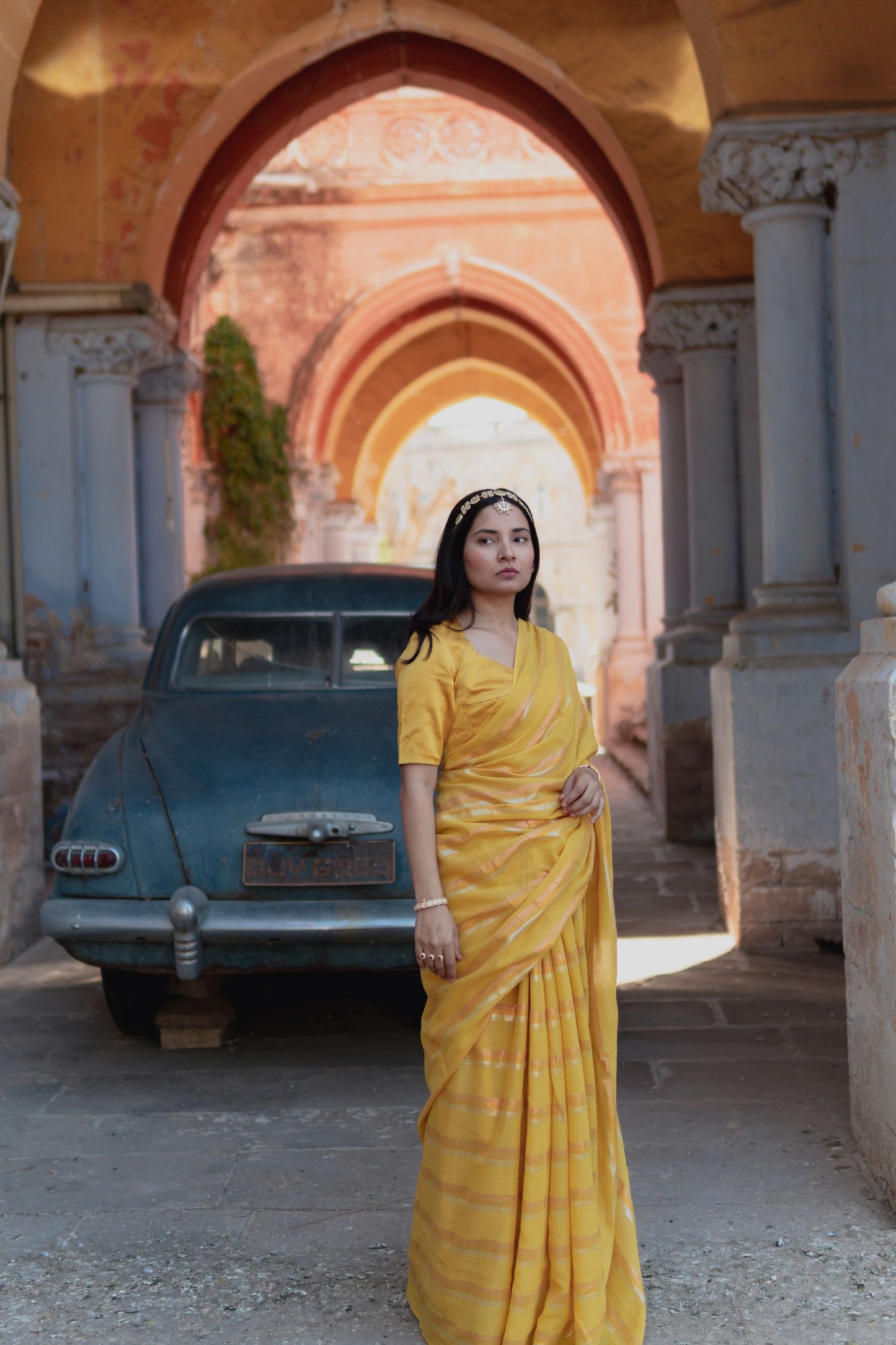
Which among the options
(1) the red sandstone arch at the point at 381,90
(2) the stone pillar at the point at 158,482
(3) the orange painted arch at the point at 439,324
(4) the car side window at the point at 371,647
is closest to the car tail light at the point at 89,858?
(4) the car side window at the point at 371,647

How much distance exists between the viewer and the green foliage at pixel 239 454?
57.2 ft

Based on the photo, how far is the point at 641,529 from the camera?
704 inches

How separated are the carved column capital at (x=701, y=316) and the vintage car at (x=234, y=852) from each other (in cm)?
495

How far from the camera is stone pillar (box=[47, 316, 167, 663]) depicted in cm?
893

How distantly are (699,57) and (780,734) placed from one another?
326 cm

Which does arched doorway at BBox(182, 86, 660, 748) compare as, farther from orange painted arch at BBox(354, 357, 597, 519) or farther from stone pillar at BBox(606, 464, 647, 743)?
orange painted arch at BBox(354, 357, 597, 519)

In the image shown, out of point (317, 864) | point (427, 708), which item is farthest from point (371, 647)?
point (427, 708)

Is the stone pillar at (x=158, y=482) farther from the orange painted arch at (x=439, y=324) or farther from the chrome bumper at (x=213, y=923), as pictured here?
the orange painted arch at (x=439, y=324)

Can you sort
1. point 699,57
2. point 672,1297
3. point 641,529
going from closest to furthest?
point 672,1297 < point 699,57 < point 641,529

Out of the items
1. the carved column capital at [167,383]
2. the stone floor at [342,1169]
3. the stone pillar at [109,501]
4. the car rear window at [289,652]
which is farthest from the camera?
the carved column capital at [167,383]

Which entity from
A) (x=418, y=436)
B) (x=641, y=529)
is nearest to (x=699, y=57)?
(x=641, y=529)

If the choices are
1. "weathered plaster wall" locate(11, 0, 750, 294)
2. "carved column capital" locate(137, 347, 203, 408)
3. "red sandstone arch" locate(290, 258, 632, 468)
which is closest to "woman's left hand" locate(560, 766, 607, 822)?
"weathered plaster wall" locate(11, 0, 750, 294)

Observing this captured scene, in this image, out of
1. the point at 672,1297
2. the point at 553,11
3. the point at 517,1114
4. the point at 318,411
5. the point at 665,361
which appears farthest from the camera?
the point at 318,411

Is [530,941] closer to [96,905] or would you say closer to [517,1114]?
[517,1114]
